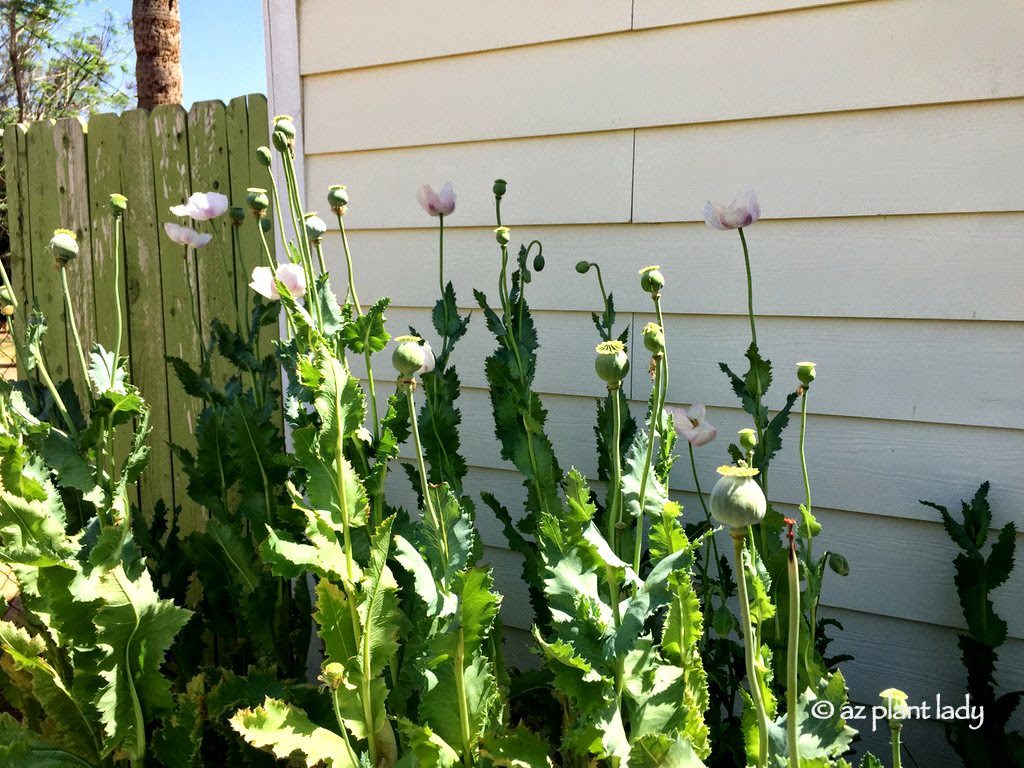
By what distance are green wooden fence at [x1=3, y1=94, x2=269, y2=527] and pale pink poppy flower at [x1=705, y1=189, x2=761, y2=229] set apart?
5.58 ft

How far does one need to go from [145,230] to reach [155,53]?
3137 mm

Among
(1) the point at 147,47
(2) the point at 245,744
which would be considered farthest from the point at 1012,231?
(1) the point at 147,47

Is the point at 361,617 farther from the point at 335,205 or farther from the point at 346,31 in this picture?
the point at 346,31

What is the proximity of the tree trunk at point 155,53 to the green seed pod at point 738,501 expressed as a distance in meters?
5.77

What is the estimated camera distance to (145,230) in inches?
123

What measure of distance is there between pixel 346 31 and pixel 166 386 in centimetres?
157

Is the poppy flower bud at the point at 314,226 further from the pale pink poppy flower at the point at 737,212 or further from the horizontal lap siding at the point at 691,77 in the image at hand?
the pale pink poppy flower at the point at 737,212

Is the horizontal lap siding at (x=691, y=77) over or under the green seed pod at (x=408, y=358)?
over

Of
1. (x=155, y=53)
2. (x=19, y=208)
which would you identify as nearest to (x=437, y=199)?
(x=19, y=208)

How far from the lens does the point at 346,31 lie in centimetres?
232

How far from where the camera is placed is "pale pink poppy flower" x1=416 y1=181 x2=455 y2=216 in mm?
1849

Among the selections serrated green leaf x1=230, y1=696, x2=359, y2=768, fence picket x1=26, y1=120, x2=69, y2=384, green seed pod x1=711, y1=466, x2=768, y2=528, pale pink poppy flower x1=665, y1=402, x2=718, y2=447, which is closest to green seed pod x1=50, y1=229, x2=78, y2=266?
serrated green leaf x1=230, y1=696, x2=359, y2=768

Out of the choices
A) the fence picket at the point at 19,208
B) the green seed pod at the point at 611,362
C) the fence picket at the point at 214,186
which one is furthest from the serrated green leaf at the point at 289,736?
the fence picket at the point at 19,208

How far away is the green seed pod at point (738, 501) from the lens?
0.73 metres
